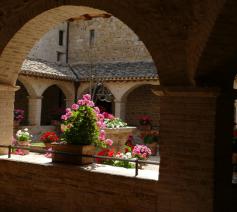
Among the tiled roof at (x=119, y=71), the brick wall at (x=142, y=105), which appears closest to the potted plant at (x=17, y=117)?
the tiled roof at (x=119, y=71)

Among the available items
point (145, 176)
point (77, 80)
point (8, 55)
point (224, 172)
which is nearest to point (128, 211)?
point (145, 176)

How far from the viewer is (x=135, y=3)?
5047 mm

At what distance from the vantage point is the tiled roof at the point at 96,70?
16734 mm

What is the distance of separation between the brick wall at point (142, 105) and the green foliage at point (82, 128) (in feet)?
44.5

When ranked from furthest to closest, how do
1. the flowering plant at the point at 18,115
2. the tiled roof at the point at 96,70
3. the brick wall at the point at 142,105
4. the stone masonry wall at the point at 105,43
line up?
the stone masonry wall at the point at 105,43 < the brick wall at the point at 142,105 < the tiled roof at the point at 96,70 < the flowering plant at the point at 18,115

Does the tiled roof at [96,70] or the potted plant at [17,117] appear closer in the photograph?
the potted plant at [17,117]

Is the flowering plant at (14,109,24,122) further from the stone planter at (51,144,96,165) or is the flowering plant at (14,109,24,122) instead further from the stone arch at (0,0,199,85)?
the stone planter at (51,144,96,165)

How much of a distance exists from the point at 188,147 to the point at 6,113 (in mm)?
4052

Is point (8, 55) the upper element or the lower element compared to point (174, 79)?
upper

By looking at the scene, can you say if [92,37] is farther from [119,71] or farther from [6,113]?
[6,113]

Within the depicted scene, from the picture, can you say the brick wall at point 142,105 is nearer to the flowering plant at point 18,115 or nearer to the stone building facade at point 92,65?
the stone building facade at point 92,65

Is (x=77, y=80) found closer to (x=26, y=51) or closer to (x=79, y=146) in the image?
(x=26, y=51)

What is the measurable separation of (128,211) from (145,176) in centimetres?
54

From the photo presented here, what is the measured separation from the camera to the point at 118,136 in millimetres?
11102
